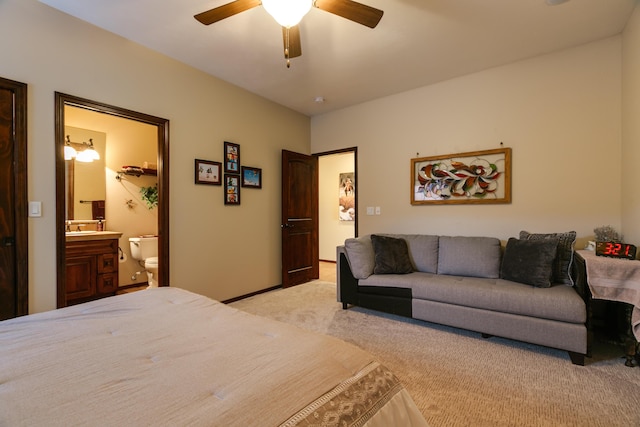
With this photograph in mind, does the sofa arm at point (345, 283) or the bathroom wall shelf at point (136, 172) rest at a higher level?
the bathroom wall shelf at point (136, 172)

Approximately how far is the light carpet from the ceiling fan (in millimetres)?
2403

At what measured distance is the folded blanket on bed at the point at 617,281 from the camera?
6.46 ft

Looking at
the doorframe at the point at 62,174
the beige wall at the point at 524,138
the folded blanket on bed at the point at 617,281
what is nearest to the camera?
the folded blanket on bed at the point at 617,281

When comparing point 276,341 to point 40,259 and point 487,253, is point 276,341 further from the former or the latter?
point 487,253

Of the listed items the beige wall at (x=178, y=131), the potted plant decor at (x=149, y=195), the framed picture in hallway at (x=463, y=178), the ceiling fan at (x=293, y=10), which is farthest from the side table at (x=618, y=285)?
the potted plant decor at (x=149, y=195)

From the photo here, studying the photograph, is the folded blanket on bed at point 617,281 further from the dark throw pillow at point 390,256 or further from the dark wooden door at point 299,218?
the dark wooden door at point 299,218

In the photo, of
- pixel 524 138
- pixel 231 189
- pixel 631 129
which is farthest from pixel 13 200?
pixel 631 129

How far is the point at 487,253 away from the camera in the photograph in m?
3.07

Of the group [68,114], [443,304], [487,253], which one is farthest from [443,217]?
[68,114]

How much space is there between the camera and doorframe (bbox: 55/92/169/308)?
7.95ft

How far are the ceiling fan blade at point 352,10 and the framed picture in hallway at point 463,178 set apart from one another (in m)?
2.21

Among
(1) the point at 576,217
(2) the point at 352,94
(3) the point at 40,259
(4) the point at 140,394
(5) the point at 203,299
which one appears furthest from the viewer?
(2) the point at 352,94

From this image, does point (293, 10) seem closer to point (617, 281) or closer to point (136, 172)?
point (617, 281)

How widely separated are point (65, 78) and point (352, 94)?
309cm
